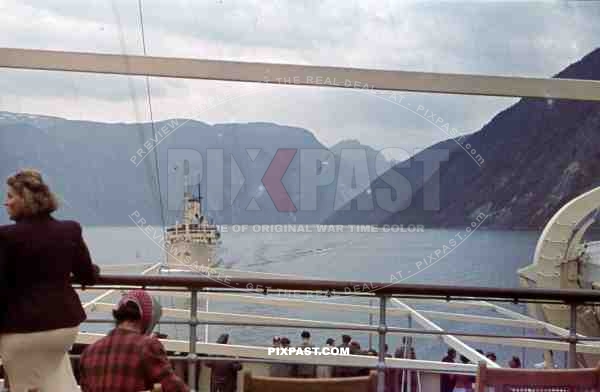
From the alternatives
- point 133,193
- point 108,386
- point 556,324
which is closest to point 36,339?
point 108,386

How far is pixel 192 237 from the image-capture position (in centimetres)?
1493

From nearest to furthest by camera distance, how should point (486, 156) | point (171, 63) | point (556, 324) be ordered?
point (171, 63) → point (556, 324) → point (486, 156)

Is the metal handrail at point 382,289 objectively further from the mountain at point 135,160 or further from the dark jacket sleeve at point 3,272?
the mountain at point 135,160

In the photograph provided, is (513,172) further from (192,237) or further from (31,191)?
(31,191)

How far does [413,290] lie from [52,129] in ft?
21.6

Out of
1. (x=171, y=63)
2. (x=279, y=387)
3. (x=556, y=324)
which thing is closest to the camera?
(x=279, y=387)

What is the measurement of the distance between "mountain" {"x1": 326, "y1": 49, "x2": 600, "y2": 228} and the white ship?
256 centimetres

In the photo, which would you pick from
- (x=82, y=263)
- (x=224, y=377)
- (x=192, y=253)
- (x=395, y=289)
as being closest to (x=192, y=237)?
(x=192, y=253)

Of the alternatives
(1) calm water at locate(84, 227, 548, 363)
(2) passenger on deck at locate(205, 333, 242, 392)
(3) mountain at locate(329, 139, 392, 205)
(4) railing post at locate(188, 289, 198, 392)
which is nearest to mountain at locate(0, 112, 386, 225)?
(3) mountain at locate(329, 139, 392, 205)

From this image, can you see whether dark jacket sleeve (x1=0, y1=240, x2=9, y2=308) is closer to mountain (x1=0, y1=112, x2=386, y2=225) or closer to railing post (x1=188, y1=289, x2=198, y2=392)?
railing post (x1=188, y1=289, x2=198, y2=392)

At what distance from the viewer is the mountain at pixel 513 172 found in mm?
16844

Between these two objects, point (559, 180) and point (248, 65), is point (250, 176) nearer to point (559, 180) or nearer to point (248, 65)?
point (248, 65)

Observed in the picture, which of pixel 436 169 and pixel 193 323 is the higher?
pixel 436 169

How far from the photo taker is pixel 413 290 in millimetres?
2531
